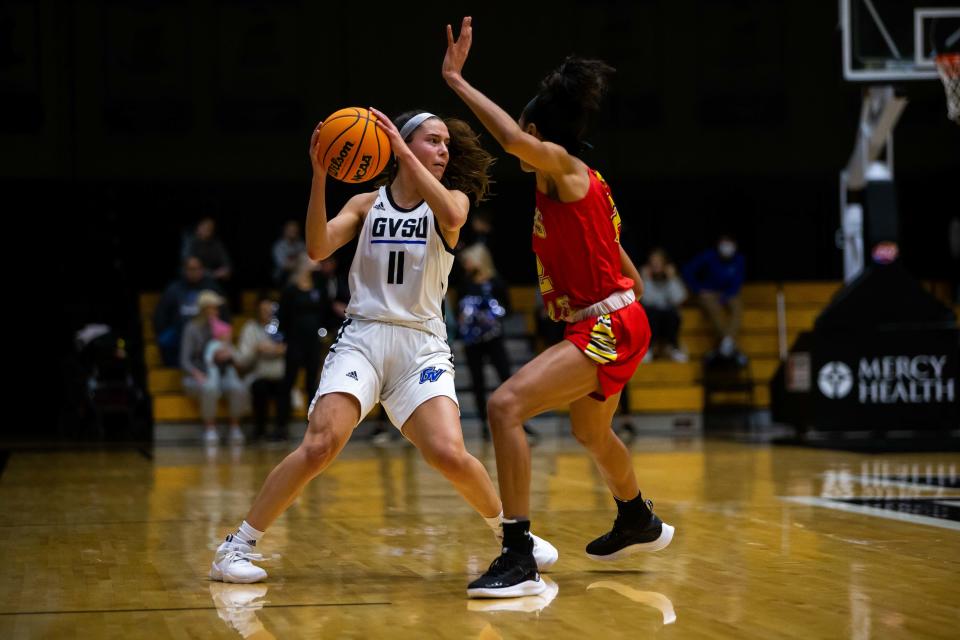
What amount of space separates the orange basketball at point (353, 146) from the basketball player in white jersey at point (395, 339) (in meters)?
0.04

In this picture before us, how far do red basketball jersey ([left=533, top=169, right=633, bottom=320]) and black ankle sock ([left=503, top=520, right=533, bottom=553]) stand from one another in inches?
31.7

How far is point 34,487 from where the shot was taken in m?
9.24

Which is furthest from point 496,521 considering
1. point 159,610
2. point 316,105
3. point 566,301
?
point 316,105

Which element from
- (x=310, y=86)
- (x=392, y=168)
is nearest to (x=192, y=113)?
(x=310, y=86)

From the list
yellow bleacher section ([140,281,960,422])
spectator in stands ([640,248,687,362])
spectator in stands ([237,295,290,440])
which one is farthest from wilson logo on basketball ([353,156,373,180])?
spectator in stands ([640,248,687,362])

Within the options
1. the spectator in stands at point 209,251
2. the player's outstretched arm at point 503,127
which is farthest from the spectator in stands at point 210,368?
the player's outstretched arm at point 503,127

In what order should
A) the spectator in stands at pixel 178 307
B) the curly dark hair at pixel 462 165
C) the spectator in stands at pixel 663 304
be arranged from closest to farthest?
the curly dark hair at pixel 462 165
the spectator in stands at pixel 178 307
the spectator in stands at pixel 663 304

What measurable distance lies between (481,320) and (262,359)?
2515 mm

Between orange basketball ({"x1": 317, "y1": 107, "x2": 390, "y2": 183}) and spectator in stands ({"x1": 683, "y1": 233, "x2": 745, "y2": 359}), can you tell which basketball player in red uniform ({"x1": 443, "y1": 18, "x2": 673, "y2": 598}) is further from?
spectator in stands ({"x1": 683, "y1": 233, "x2": 745, "y2": 359})

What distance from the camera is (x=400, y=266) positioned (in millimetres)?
5023

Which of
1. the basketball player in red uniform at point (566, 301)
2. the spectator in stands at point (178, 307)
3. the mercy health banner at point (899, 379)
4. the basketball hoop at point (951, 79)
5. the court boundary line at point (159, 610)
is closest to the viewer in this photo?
the court boundary line at point (159, 610)

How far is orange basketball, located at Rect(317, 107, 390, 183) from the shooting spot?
4.88 m

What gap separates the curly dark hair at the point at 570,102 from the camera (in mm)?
4906

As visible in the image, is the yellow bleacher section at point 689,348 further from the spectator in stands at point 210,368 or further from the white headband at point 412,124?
the white headband at point 412,124
